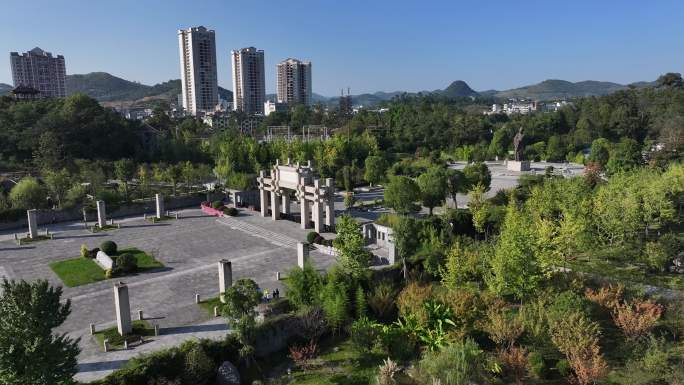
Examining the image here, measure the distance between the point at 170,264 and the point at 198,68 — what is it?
130 m

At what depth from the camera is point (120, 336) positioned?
57.0ft

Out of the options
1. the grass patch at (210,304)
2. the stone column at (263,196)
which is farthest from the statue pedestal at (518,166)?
the grass patch at (210,304)

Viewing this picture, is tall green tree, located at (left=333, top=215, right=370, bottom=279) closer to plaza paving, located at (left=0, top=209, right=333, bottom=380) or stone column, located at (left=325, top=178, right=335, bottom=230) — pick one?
plaza paving, located at (left=0, top=209, right=333, bottom=380)

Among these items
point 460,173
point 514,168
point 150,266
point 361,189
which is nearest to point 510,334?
point 150,266

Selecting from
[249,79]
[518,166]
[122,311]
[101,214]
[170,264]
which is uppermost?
[249,79]

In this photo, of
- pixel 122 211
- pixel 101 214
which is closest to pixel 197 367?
pixel 101 214

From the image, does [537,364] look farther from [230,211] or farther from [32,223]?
[32,223]

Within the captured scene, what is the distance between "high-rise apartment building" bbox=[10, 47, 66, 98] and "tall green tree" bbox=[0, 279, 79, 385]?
141275mm

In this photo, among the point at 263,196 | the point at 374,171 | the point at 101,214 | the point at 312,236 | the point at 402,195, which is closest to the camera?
the point at 312,236

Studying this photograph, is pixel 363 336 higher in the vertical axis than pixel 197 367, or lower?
higher

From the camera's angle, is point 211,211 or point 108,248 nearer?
point 108,248

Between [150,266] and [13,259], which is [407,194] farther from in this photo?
[13,259]

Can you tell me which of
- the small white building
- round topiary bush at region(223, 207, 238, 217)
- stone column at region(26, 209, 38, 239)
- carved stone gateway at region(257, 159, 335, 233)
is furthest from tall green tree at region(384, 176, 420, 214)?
the small white building

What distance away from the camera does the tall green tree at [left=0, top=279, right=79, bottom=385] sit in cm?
1166
